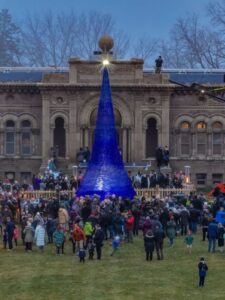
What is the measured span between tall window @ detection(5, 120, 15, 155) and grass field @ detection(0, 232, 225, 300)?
24385mm

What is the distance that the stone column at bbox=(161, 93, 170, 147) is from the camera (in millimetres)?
59625

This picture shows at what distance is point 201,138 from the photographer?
6119 cm

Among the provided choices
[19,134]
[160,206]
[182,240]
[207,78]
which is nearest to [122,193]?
[160,206]

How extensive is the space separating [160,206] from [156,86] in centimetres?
1756

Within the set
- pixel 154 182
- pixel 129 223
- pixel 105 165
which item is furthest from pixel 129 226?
pixel 154 182

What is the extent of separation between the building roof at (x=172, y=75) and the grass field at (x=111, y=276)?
27709 millimetres

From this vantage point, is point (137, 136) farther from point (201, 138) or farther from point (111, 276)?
point (111, 276)

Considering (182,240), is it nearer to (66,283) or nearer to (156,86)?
(66,283)

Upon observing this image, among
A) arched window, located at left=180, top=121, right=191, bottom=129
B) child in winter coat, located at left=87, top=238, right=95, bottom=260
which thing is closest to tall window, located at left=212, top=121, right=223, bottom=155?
arched window, located at left=180, top=121, right=191, bottom=129

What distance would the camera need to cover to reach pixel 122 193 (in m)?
46.6

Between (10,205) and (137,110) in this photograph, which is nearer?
(10,205)

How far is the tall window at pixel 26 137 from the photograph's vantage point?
200 ft

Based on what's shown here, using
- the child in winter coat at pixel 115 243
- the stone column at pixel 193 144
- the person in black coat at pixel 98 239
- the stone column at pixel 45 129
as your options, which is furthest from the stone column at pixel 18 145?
the person in black coat at pixel 98 239

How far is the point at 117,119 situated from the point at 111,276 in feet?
95.6
